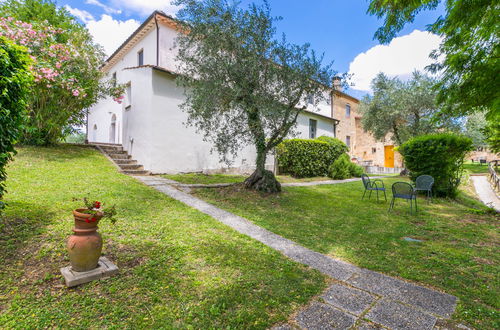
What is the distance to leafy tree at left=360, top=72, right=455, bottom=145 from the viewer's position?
1633cm

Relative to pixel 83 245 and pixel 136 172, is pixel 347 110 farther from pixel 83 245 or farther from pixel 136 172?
pixel 83 245

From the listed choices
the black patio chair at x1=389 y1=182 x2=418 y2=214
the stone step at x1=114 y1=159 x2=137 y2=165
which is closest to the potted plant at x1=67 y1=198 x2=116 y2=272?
the black patio chair at x1=389 y1=182 x2=418 y2=214

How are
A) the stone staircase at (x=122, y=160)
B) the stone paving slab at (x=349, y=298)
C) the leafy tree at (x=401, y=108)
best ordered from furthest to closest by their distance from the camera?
1. the leafy tree at (x=401, y=108)
2. the stone staircase at (x=122, y=160)
3. the stone paving slab at (x=349, y=298)

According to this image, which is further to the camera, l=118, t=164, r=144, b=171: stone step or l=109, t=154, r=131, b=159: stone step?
l=109, t=154, r=131, b=159: stone step

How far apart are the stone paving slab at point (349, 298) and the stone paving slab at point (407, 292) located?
0.54 feet

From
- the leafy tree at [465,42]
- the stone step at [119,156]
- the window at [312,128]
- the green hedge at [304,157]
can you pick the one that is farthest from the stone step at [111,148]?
the window at [312,128]

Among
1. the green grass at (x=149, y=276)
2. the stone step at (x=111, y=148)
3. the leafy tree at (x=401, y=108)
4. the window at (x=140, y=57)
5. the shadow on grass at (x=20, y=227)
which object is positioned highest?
the window at (x=140, y=57)

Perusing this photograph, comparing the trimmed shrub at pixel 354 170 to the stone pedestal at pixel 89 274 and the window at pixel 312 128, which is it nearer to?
the window at pixel 312 128

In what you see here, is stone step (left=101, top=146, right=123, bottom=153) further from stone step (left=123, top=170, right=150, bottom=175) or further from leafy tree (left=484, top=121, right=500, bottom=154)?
leafy tree (left=484, top=121, right=500, bottom=154)

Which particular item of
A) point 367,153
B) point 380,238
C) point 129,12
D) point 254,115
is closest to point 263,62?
point 254,115

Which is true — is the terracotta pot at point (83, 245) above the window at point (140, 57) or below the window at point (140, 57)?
below

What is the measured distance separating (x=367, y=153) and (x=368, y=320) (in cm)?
2837

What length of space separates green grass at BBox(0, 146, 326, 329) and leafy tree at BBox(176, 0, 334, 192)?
3.56 meters

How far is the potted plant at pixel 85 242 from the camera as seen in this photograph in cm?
264
